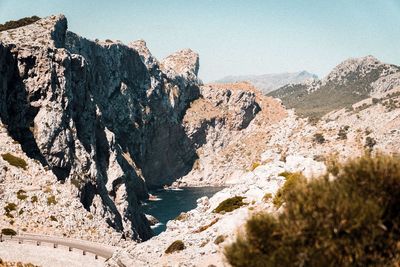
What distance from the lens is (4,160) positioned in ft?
265

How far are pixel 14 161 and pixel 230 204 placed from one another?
51.4 metres

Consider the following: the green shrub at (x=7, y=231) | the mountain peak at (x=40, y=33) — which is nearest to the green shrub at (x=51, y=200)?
the green shrub at (x=7, y=231)

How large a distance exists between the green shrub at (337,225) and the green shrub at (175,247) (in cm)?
2126

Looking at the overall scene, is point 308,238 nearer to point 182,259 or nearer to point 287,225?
point 287,225

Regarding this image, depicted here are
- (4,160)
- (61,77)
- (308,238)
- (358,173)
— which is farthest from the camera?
(61,77)

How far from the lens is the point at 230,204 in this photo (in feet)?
163

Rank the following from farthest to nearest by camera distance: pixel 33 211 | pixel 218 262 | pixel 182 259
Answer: pixel 33 211 < pixel 182 259 < pixel 218 262

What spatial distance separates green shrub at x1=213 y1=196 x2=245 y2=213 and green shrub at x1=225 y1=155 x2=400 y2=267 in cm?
2453

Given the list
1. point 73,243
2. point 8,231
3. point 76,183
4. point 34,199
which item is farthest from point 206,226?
point 76,183

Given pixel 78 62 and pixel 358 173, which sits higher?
pixel 78 62

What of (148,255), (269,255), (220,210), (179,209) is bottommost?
(179,209)

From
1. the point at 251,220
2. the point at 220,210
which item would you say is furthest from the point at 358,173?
the point at 220,210

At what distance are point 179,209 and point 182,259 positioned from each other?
13908 cm

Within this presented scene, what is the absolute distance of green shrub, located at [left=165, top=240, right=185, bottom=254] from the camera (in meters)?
44.6
